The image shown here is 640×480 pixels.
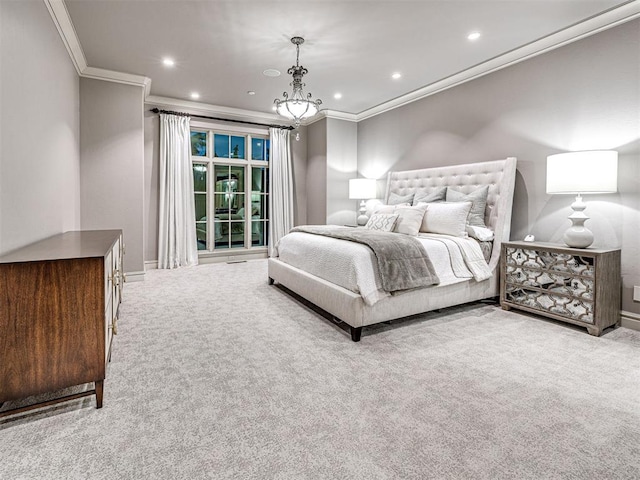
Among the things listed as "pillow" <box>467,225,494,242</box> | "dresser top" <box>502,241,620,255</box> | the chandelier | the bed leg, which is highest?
the chandelier

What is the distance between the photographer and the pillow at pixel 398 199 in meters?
4.57

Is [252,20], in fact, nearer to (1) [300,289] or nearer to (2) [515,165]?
(1) [300,289]

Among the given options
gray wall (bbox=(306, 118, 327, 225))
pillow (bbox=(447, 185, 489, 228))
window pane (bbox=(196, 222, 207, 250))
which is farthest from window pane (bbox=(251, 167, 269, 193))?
pillow (bbox=(447, 185, 489, 228))

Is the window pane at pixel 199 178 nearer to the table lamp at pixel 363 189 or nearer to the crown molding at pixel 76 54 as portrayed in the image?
the crown molding at pixel 76 54

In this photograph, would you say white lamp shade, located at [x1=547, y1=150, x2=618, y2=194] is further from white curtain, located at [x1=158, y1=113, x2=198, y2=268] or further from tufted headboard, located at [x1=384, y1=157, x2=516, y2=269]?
white curtain, located at [x1=158, y1=113, x2=198, y2=268]

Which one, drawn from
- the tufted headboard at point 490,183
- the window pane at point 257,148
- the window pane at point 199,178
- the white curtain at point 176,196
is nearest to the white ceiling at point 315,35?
the white curtain at point 176,196

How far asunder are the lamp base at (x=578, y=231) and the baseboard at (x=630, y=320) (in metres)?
0.68

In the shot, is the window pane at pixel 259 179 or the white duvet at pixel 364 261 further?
the window pane at pixel 259 179

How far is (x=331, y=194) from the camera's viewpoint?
604cm

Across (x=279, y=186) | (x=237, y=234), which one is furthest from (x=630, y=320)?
(x=237, y=234)

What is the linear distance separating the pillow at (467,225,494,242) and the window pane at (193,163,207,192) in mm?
4274

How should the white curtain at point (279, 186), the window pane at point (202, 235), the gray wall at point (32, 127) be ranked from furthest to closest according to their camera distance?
the white curtain at point (279, 186)
the window pane at point (202, 235)
the gray wall at point (32, 127)

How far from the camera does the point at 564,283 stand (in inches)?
112

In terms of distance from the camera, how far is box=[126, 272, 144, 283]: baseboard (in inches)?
176
